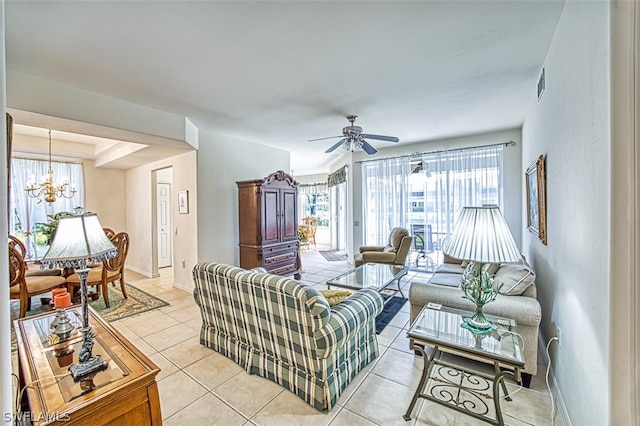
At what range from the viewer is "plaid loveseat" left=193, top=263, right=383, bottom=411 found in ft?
6.02

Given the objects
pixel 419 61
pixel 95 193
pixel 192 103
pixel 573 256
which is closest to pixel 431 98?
pixel 419 61

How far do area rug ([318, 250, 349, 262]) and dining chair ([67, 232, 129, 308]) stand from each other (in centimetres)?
445

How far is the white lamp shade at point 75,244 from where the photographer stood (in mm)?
1391

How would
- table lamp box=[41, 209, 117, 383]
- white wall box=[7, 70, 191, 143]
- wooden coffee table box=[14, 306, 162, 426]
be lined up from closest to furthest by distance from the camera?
wooden coffee table box=[14, 306, 162, 426], table lamp box=[41, 209, 117, 383], white wall box=[7, 70, 191, 143]

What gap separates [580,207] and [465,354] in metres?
1.09

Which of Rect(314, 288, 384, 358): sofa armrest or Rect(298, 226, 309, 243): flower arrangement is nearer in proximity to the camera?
Rect(314, 288, 384, 358): sofa armrest

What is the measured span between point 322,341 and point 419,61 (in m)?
2.37

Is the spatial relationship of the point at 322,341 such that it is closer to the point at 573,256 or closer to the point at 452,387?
the point at 452,387

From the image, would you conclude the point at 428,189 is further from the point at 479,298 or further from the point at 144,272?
the point at 144,272

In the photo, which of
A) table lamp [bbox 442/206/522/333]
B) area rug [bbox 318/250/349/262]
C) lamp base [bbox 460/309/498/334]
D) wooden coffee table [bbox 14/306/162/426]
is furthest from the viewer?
area rug [bbox 318/250/349/262]

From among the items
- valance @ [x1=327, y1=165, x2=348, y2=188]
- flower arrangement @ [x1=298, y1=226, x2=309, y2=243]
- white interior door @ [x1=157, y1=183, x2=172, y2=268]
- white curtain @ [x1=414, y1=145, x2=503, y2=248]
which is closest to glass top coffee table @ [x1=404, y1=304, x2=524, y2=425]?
white curtain @ [x1=414, y1=145, x2=503, y2=248]

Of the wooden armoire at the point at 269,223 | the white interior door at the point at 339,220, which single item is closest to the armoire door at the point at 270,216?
the wooden armoire at the point at 269,223

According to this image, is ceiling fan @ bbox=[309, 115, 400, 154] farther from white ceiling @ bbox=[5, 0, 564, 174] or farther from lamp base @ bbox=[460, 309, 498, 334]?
lamp base @ bbox=[460, 309, 498, 334]

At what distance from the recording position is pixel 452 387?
6.91 ft
